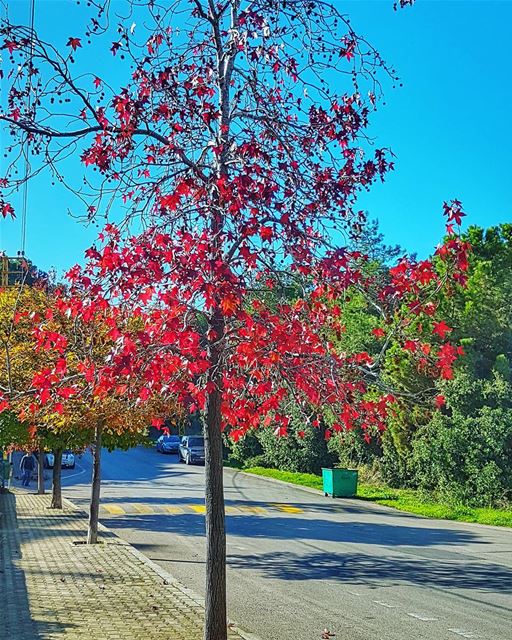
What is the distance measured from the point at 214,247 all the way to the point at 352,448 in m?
30.7

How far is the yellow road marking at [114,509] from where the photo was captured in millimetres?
24766

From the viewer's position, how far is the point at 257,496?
102ft

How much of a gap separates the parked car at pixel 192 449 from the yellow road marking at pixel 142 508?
21944mm

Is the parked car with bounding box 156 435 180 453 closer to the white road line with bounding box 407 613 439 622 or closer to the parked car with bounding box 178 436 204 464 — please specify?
the parked car with bounding box 178 436 204 464

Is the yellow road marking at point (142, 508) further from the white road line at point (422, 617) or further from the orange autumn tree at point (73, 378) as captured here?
the white road line at point (422, 617)

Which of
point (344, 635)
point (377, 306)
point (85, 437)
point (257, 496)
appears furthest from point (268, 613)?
point (257, 496)

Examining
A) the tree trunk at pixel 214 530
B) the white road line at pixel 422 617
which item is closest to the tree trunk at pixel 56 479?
the white road line at pixel 422 617

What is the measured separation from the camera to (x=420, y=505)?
28.2 m

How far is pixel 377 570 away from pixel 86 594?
5874mm

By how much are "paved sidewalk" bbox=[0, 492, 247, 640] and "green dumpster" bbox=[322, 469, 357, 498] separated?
46.6ft

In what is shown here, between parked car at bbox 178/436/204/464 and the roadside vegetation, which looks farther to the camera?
parked car at bbox 178/436/204/464

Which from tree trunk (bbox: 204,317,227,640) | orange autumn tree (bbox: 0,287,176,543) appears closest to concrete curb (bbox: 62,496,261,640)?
tree trunk (bbox: 204,317,227,640)

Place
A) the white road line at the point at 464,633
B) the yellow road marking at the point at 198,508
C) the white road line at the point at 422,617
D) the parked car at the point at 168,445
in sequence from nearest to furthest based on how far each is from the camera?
the white road line at the point at 464,633
the white road line at the point at 422,617
the yellow road marking at the point at 198,508
the parked car at the point at 168,445

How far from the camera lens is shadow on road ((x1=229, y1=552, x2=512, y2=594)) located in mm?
13609
